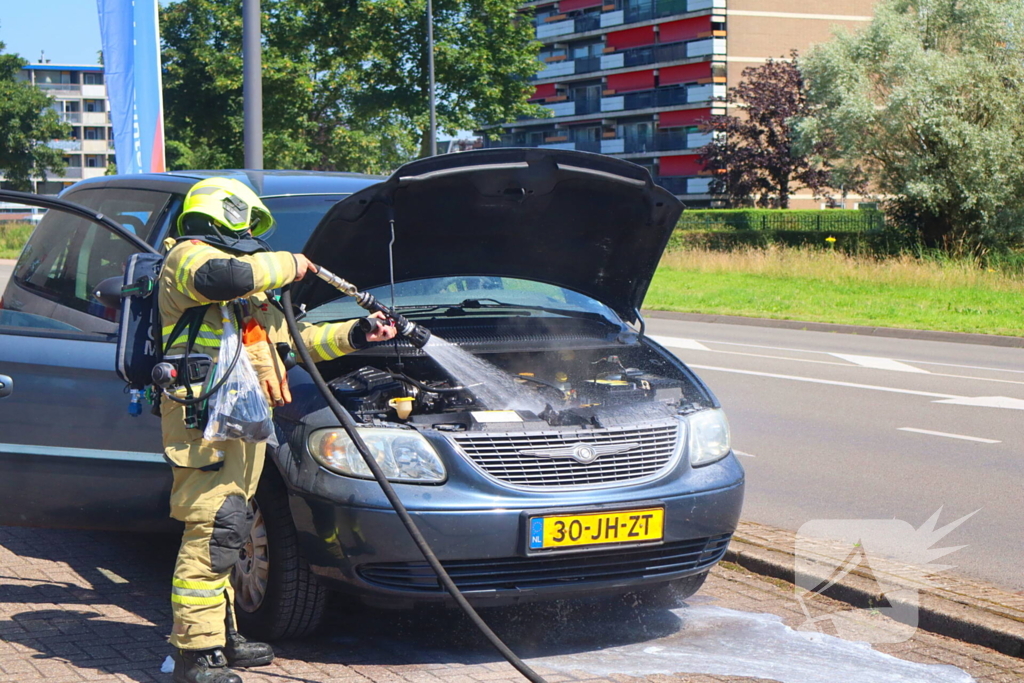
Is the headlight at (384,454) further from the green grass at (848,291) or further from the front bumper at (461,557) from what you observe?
the green grass at (848,291)

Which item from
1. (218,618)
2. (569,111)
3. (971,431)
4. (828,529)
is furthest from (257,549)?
(569,111)

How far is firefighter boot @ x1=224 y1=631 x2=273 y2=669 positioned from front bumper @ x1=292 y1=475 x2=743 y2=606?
33 centimetres

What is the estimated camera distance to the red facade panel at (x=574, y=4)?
8425cm

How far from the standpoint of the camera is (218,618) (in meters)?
4.04

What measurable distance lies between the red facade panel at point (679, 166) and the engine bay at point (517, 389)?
240 ft

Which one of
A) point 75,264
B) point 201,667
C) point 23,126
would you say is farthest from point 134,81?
point 23,126

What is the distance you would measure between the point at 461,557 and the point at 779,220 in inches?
1877

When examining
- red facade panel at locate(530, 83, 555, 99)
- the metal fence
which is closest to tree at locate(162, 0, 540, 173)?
the metal fence

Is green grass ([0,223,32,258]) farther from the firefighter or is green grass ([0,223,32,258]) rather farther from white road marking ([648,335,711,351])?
Answer: the firefighter

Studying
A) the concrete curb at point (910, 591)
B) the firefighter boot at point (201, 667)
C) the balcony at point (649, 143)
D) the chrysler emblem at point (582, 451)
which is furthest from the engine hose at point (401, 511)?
the balcony at point (649, 143)

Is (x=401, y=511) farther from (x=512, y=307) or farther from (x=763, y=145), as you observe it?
(x=763, y=145)

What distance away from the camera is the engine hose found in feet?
12.9

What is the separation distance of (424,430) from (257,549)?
2.54 ft

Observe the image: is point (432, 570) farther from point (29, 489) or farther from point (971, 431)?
point (971, 431)
